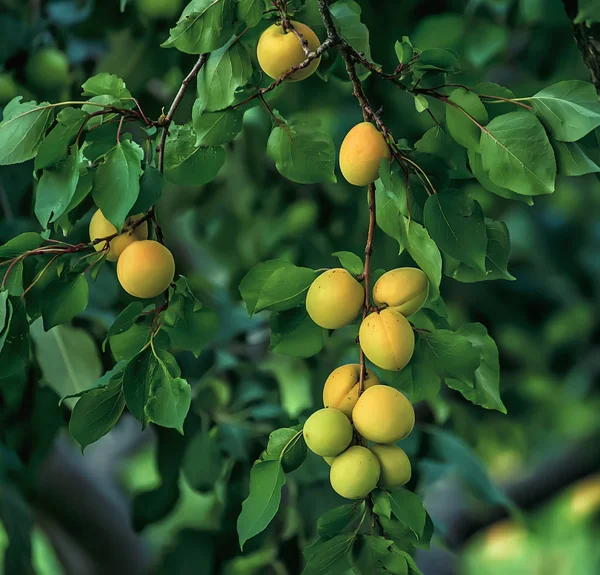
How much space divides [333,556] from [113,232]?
21cm

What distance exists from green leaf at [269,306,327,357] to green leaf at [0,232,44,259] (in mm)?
137

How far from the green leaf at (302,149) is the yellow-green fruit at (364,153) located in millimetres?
64

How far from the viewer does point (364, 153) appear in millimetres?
444

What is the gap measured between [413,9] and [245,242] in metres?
0.60

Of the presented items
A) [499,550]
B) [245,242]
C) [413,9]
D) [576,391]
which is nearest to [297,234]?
[245,242]

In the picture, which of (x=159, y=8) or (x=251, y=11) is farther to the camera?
(x=159, y=8)

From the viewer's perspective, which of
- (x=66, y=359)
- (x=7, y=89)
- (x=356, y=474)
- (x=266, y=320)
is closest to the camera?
(x=356, y=474)

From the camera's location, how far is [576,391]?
2.11m

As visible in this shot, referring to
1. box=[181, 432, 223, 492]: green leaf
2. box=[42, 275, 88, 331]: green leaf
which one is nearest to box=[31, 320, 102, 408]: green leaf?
box=[181, 432, 223, 492]: green leaf

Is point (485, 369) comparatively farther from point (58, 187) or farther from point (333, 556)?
point (58, 187)

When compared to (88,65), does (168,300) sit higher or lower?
higher

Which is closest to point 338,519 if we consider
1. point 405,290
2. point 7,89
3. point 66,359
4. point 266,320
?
point 405,290

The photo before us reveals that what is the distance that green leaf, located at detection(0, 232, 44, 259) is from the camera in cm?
48

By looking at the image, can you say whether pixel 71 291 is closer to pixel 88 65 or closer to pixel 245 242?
pixel 88 65
